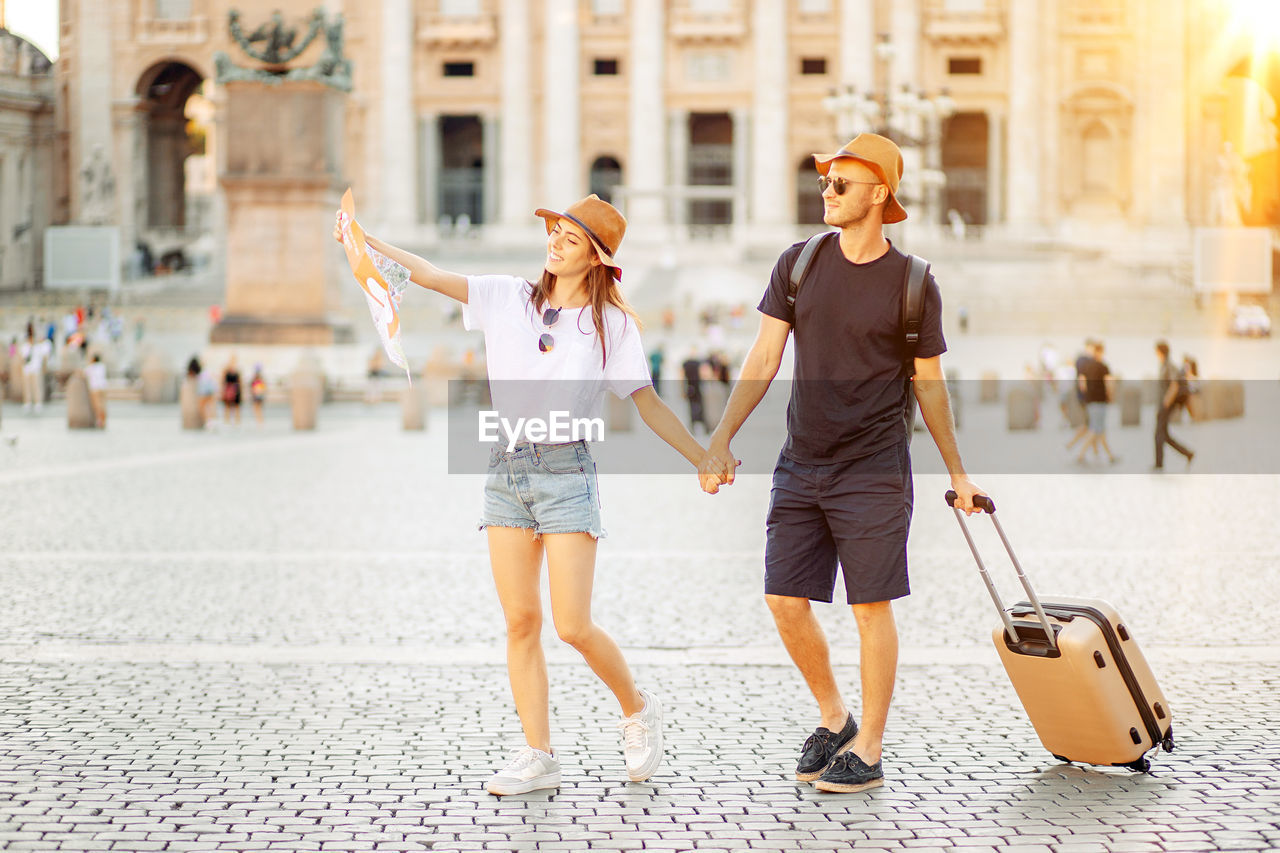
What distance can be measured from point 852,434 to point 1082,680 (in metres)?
0.92

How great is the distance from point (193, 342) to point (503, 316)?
3608 cm

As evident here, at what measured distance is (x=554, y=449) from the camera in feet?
14.7

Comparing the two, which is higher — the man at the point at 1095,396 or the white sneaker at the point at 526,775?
the man at the point at 1095,396

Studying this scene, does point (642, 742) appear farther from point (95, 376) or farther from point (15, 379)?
point (15, 379)

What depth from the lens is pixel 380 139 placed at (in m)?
65.2

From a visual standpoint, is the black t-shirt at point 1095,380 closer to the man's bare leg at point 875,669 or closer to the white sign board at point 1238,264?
the man's bare leg at point 875,669

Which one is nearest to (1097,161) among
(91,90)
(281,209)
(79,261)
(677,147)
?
(677,147)

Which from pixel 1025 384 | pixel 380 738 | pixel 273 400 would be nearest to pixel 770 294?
pixel 380 738

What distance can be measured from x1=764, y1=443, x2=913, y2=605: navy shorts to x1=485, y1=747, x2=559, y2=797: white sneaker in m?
0.76

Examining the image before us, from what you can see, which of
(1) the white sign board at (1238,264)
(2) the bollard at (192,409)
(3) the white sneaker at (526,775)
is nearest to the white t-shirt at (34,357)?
(2) the bollard at (192,409)

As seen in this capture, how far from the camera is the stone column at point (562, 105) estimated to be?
63.9 m

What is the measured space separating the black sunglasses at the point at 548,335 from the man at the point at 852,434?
0.51 m

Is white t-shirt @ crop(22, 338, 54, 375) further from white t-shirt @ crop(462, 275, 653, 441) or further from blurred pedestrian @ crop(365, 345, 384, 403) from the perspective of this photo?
white t-shirt @ crop(462, 275, 653, 441)

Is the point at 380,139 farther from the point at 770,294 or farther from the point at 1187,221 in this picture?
the point at 770,294
